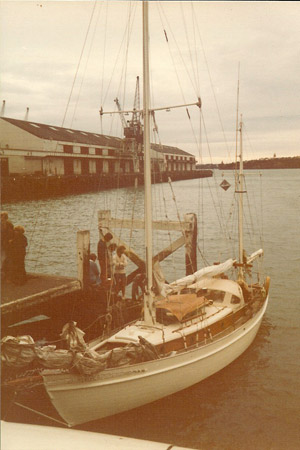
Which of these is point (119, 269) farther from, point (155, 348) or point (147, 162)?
point (147, 162)

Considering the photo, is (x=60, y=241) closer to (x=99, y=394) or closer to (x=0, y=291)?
(x=0, y=291)

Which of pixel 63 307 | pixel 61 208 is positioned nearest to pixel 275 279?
pixel 63 307

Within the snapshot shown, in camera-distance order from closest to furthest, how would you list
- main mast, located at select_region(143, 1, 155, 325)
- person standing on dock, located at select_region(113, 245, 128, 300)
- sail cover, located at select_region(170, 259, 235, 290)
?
main mast, located at select_region(143, 1, 155, 325) → sail cover, located at select_region(170, 259, 235, 290) → person standing on dock, located at select_region(113, 245, 128, 300)

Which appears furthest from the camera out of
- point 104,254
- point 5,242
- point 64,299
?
point 104,254

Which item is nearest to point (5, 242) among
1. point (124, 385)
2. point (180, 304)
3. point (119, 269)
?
point (119, 269)

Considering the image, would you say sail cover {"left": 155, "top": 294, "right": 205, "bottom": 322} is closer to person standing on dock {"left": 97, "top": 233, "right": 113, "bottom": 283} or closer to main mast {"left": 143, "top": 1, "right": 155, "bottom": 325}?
main mast {"left": 143, "top": 1, "right": 155, "bottom": 325}

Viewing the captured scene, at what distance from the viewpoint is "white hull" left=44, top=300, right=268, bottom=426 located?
28.7 ft

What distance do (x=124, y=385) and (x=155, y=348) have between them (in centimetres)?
117

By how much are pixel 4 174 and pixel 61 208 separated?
7879mm

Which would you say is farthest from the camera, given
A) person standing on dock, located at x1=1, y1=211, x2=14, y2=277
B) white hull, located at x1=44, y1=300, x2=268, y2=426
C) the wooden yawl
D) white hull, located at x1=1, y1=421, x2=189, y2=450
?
person standing on dock, located at x1=1, y1=211, x2=14, y2=277

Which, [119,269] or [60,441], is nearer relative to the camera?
[60,441]

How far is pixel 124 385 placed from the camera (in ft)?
30.4

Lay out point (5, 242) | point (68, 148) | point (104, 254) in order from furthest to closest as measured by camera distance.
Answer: point (68, 148)
point (104, 254)
point (5, 242)

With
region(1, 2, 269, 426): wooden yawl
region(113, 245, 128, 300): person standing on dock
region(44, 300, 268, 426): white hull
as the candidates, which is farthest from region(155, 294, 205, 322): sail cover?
region(113, 245, 128, 300): person standing on dock
